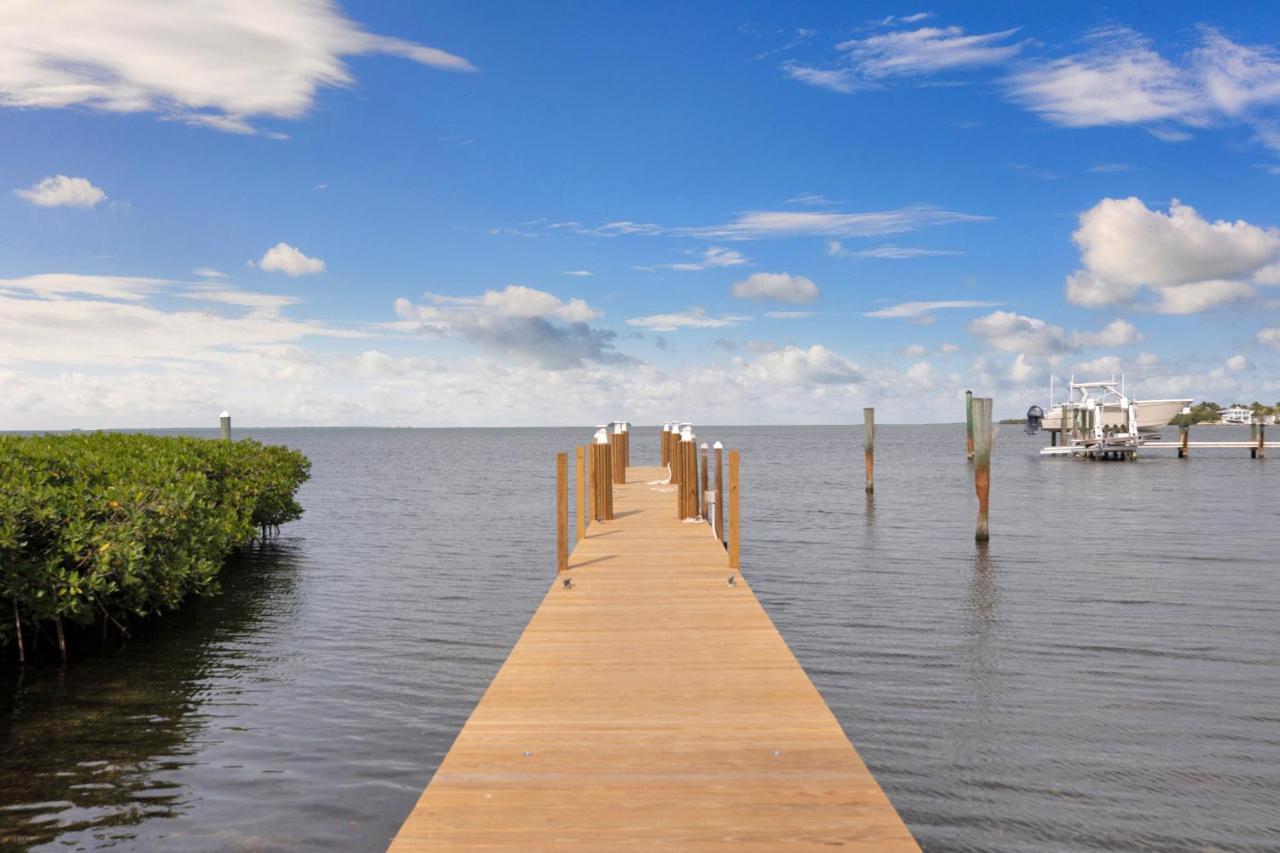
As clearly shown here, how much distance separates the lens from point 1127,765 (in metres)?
8.93

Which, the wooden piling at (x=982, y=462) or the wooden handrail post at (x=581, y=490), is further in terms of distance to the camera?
the wooden piling at (x=982, y=462)

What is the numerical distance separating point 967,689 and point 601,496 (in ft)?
28.3

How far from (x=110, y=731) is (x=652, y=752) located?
711 centimetres

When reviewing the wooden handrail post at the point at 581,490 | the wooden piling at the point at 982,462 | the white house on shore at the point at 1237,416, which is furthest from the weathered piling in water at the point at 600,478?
the white house on shore at the point at 1237,416

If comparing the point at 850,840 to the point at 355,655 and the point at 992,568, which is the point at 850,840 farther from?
the point at 992,568

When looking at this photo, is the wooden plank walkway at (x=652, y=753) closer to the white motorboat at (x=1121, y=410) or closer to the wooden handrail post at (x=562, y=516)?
the wooden handrail post at (x=562, y=516)

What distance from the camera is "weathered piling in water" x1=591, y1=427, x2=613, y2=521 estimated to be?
17969 millimetres

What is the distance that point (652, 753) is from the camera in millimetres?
5961

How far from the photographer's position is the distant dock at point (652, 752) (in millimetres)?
4848

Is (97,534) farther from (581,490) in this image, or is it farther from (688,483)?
(688,483)

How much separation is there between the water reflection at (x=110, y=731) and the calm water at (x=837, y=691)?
4 centimetres

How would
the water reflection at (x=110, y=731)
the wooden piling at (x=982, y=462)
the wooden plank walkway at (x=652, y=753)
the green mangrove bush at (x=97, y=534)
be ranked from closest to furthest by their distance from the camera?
the wooden plank walkway at (x=652, y=753) < the water reflection at (x=110, y=731) < the green mangrove bush at (x=97, y=534) < the wooden piling at (x=982, y=462)

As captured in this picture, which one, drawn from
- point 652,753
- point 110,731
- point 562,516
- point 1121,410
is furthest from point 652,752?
point 1121,410

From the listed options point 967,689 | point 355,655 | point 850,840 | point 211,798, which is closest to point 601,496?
point 355,655
